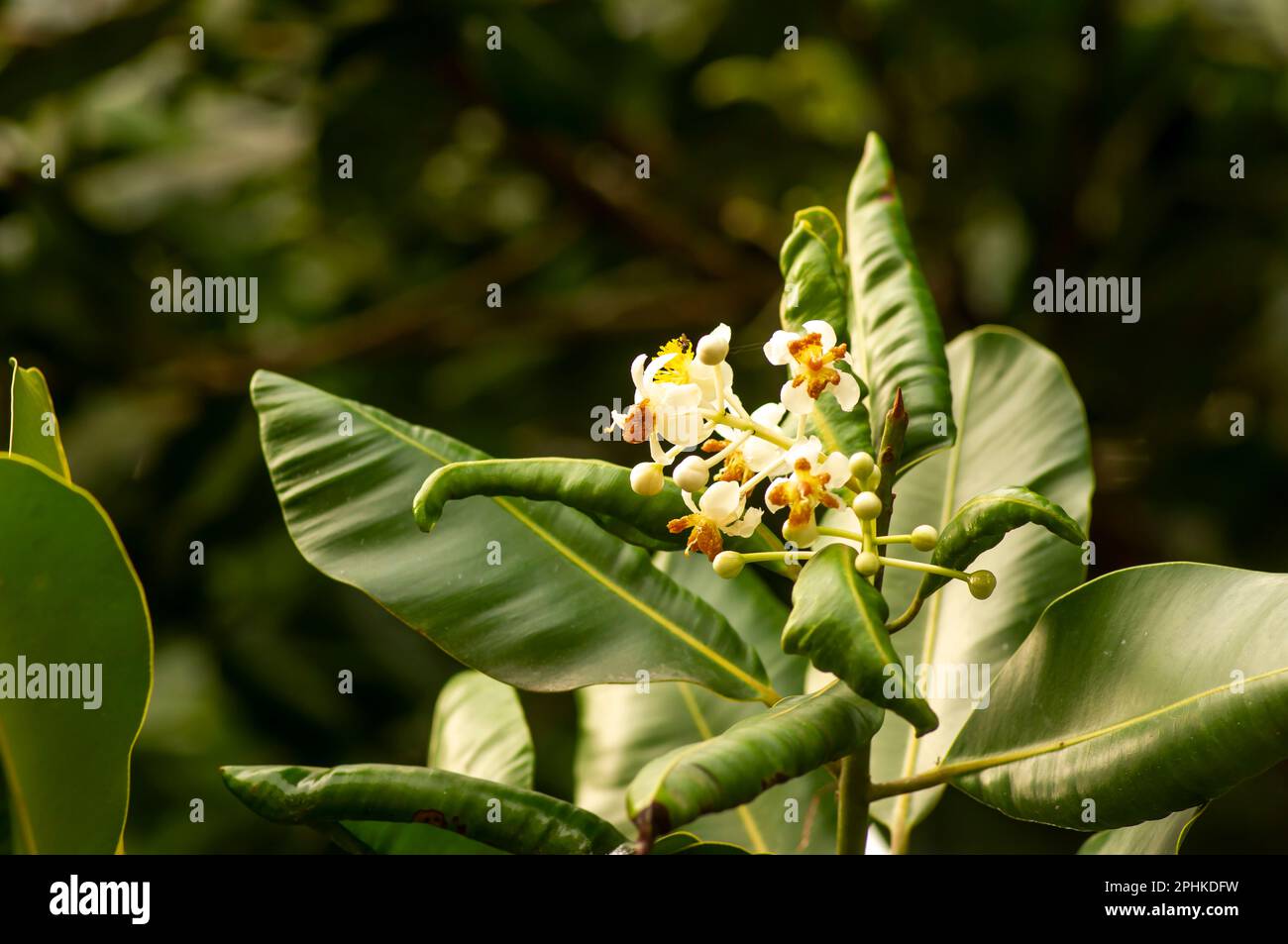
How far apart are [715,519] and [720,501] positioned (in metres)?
0.01

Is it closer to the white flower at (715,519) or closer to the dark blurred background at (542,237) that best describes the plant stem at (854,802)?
the white flower at (715,519)

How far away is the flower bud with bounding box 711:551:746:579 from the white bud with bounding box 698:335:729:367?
121 millimetres

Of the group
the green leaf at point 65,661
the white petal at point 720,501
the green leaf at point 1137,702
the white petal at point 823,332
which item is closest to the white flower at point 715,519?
the white petal at point 720,501

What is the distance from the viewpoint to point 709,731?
1194 mm

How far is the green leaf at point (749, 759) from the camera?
0.65 meters

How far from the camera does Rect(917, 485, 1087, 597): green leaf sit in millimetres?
745

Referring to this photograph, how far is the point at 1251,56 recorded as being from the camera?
2488 mm

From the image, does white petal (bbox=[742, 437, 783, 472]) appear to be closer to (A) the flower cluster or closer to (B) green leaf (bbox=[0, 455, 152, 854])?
(A) the flower cluster

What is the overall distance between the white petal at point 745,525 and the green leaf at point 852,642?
9 centimetres

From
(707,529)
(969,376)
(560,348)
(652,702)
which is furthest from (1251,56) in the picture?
(707,529)

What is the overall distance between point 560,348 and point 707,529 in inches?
77.4

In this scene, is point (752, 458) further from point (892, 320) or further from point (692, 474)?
point (892, 320)

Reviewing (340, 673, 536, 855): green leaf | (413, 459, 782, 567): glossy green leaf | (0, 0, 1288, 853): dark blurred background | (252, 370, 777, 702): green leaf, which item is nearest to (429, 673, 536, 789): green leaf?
(340, 673, 536, 855): green leaf
